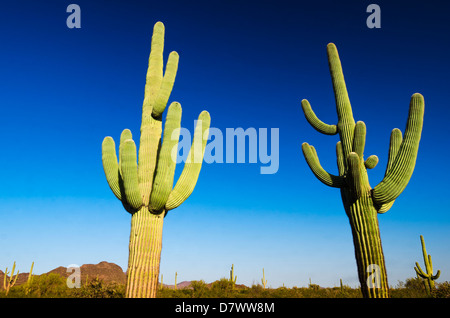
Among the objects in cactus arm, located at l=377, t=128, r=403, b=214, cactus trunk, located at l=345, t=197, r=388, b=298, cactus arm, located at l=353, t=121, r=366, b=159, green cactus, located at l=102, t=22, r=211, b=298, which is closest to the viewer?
cactus trunk, located at l=345, t=197, r=388, b=298

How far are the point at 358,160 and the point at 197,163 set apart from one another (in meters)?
3.78

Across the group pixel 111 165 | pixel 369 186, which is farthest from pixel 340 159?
pixel 111 165

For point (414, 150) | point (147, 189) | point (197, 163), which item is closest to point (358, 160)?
point (414, 150)

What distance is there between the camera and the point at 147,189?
302 inches

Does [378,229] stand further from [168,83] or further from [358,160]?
[168,83]

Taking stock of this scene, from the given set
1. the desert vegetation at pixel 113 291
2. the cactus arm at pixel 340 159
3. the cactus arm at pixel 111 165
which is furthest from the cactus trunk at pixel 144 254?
the desert vegetation at pixel 113 291

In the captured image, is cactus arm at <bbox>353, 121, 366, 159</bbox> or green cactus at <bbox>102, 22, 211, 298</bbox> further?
cactus arm at <bbox>353, 121, 366, 159</bbox>

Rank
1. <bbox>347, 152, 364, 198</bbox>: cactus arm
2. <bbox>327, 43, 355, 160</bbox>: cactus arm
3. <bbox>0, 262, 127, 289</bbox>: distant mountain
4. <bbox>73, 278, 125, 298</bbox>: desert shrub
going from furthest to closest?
<bbox>0, 262, 127, 289</bbox>: distant mountain < <bbox>73, 278, 125, 298</bbox>: desert shrub < <bbox>327, 43, 355, 160</bbox>: cactus arm < <bbox>347, 152, 364, 198</bbox>: cactus arm

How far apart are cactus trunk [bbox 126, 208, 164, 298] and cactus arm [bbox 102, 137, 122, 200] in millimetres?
959

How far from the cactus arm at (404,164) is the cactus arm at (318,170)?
85 centimetres

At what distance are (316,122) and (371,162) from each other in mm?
1815

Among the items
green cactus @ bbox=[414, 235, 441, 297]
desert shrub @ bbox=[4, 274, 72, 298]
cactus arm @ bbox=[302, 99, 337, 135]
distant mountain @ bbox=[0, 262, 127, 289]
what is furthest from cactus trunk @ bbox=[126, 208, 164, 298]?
distant mountain @ bbox=[0, 262, 127, 289]

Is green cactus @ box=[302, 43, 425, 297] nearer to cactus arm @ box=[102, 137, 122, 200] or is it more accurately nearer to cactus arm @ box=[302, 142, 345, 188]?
cactus arm @ box=[302, 142, 345, 188]

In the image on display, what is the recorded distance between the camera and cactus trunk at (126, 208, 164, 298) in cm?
704
